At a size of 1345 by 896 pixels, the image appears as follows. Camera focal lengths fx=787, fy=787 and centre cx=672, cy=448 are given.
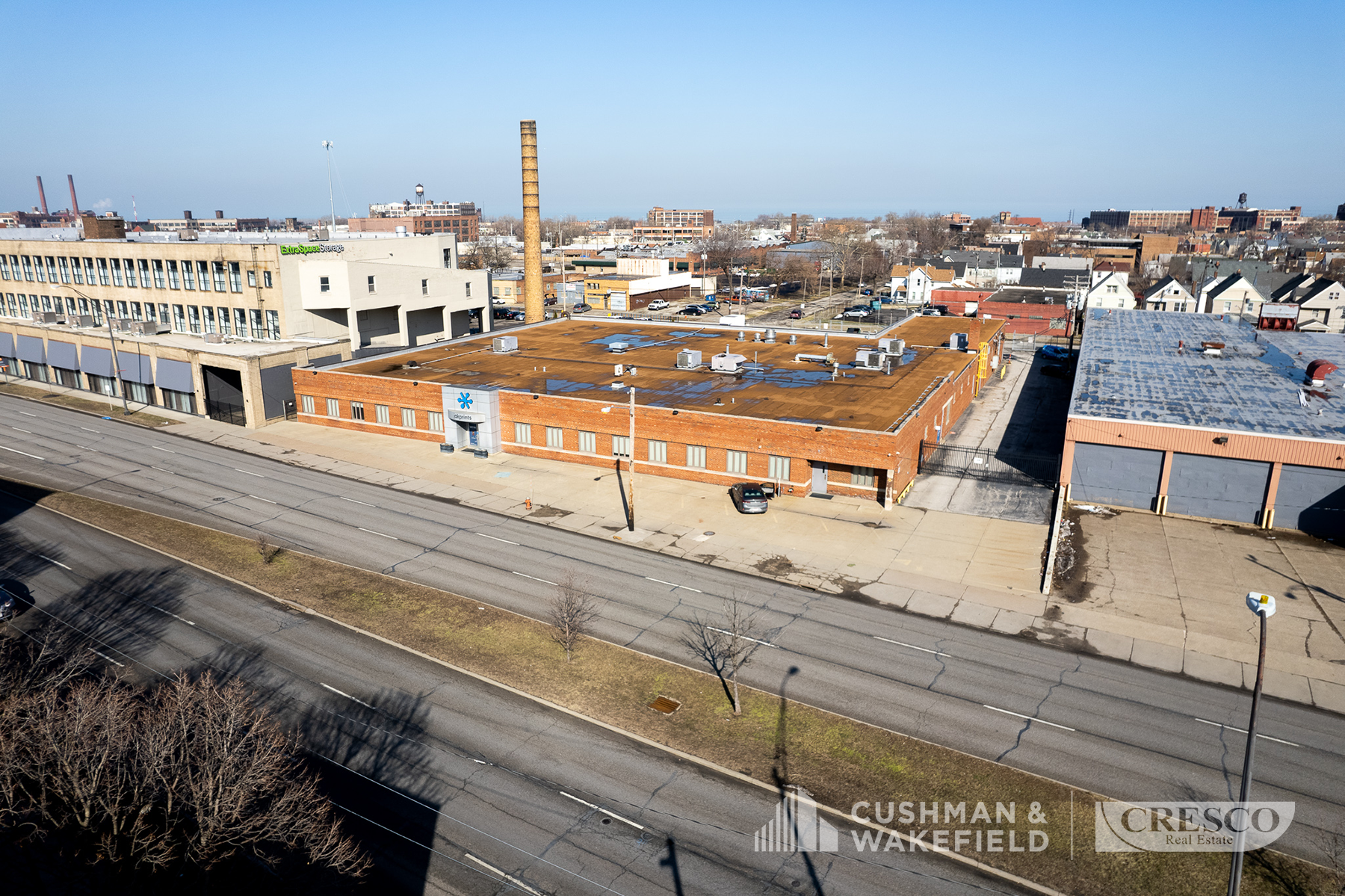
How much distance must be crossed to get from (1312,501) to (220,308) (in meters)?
80.4

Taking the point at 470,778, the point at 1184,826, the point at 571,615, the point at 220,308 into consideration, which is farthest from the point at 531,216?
the point at 1184,826

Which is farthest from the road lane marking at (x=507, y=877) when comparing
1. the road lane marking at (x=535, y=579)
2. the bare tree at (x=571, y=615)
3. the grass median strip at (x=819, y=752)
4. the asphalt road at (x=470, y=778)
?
the road lane marking at (x=535, y=579)

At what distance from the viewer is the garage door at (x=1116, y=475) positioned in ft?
137

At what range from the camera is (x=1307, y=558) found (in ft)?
118

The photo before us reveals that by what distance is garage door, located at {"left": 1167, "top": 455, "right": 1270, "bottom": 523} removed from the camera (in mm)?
39719

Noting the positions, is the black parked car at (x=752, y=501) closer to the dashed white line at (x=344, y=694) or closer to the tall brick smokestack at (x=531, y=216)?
the dashed white line at (x=344, y=694)

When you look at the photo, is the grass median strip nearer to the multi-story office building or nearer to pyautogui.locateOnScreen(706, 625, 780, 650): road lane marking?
pyautogui.locateOnScreen(706, 625, 780, 650): road lane marking

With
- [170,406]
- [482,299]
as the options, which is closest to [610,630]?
[170,406]

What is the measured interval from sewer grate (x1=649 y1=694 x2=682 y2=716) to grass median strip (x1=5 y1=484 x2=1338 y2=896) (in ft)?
0.60

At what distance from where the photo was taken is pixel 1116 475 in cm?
4253

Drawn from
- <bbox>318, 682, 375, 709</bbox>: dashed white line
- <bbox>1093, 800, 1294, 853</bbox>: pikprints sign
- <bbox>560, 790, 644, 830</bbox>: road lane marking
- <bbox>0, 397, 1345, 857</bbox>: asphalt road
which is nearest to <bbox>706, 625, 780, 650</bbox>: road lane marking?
<bbox>0, 397, 1345, 857</bbox>: asphalt road

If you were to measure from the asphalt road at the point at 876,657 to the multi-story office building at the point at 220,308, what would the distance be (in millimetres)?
18798

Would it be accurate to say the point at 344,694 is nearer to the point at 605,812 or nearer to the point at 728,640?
the point at 605,812

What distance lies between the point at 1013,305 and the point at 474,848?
107 m
